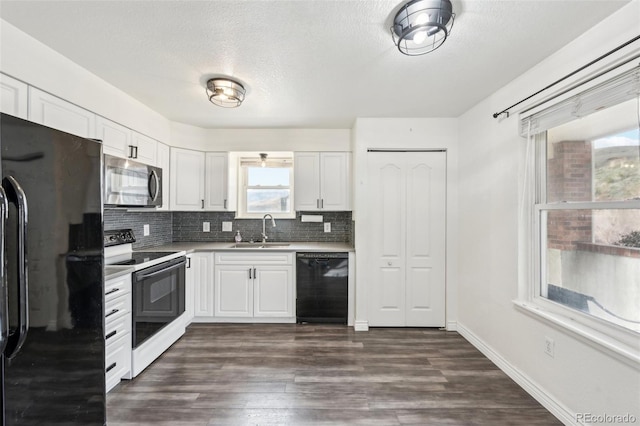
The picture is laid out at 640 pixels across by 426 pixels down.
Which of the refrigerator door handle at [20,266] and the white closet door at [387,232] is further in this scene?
the white closet door at [387,232]

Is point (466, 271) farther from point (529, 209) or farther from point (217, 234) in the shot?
point (217, 234)

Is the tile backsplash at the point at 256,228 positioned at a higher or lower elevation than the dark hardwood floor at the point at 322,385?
higher

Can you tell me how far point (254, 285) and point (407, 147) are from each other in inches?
91.1

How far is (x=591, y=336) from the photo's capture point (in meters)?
1.48

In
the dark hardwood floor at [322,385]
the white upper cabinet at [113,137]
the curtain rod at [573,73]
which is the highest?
the curtain rod at [573,73]

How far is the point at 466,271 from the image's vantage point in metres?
2.80

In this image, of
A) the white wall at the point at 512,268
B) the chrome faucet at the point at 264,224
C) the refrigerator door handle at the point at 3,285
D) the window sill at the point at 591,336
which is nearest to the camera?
the refrigerator door handle at the point at 3,285

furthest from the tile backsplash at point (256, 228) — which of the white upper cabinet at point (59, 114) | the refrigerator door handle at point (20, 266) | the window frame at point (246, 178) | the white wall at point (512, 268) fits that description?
the refrigerator door handle at point (20, 266)

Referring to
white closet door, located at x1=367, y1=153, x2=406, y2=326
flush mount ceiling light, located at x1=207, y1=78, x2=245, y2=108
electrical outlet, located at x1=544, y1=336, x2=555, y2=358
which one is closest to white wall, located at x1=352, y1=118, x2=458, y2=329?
white closet door, located at x1=367, y1=153, x2=406, y2=326

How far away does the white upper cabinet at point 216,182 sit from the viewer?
11.2ft

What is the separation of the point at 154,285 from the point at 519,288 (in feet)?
9.68

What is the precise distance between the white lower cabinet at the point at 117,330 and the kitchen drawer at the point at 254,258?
3.56 ft

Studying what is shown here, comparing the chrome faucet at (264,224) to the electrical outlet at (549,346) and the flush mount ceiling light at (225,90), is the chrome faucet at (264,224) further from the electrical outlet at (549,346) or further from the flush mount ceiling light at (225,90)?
the electrical outlet at (549,346)

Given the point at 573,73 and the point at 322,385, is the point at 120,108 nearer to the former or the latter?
the point at 322,385
